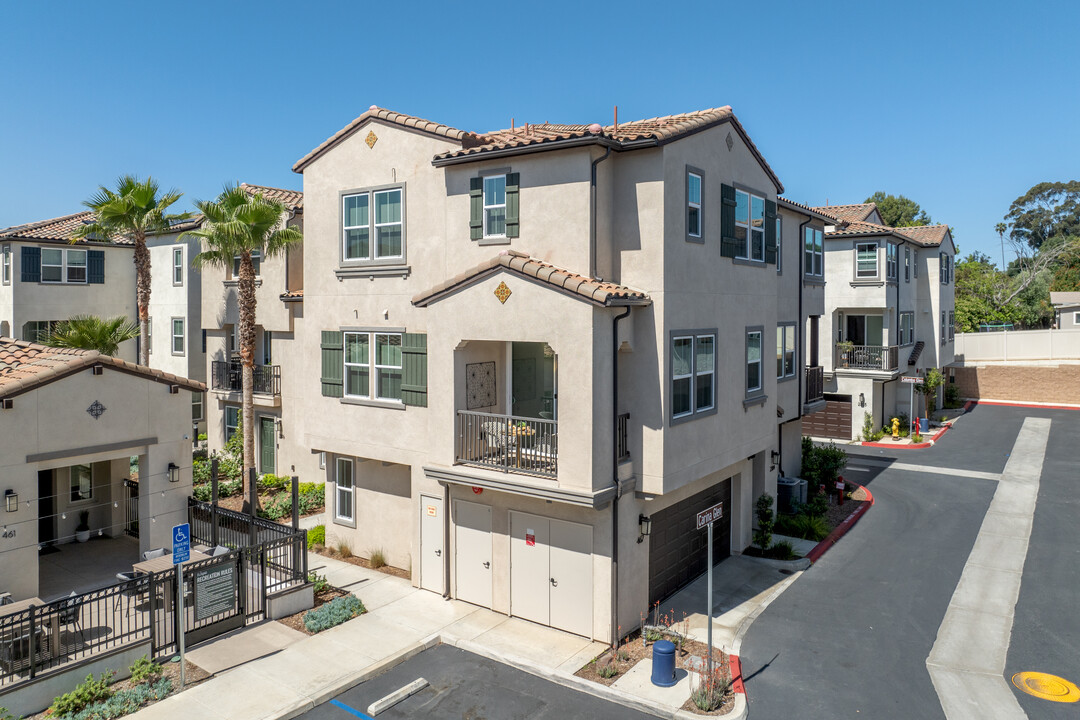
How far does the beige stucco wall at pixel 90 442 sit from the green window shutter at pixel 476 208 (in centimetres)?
726

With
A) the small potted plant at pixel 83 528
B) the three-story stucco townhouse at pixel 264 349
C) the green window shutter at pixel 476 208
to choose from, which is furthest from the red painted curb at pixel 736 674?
the small potted plant at pixel 83 528

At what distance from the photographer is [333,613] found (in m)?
14.3

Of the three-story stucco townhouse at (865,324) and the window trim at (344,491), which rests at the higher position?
the three-story stucco townhouse at (865,324)

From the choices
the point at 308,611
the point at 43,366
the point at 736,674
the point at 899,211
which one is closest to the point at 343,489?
the point at 308,611

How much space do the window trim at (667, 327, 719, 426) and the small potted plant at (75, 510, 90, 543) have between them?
579 inches

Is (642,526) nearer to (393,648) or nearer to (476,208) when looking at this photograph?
(393,648)

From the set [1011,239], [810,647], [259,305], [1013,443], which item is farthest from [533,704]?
[1011,239]

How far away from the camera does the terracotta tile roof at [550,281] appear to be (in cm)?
1224

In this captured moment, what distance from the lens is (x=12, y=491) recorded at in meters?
13.0

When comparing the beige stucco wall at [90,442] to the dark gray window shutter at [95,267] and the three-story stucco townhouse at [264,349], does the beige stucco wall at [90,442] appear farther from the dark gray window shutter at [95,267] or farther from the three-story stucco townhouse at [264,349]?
the dark gray window shutter at [95,267]

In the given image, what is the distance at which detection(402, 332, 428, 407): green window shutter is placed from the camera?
15594mm

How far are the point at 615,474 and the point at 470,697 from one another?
14.3 feet

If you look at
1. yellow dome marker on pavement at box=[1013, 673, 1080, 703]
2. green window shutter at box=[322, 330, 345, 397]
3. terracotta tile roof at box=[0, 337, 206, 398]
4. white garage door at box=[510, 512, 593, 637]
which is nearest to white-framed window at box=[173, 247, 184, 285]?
terracotta tile roof at box=[0, 337, 206, 398]

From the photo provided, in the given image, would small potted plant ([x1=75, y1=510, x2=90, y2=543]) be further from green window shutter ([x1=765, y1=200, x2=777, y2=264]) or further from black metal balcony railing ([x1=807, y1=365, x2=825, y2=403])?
black metal balcony railing ([x1=807, y1=365, x2=825, y2=403])
